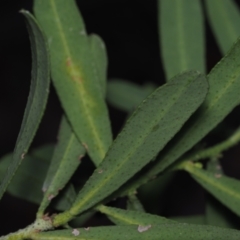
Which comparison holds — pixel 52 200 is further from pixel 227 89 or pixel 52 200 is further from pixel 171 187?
pixel 171 187

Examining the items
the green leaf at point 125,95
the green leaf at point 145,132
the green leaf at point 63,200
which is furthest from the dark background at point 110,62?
the green leaf at point 145,132

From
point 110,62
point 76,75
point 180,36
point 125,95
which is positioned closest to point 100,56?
point 76,75

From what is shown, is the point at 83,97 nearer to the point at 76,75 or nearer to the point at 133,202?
the point at 76,75

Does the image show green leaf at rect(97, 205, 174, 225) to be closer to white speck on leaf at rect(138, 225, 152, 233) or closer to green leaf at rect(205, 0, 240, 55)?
white speck on leaf at rect(138, 225, 152, 233)

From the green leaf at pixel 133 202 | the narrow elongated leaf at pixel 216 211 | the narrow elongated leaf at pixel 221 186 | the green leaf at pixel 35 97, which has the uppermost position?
the green leaf at pixel 35 97

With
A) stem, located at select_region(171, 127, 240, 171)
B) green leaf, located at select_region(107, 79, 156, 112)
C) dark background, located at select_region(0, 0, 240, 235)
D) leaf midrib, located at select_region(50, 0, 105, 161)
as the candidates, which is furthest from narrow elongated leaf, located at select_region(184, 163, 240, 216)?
dark background, located at select_region(0, 0, 240, 235)

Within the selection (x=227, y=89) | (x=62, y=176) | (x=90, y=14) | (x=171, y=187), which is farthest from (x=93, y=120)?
(x=90, y=14)

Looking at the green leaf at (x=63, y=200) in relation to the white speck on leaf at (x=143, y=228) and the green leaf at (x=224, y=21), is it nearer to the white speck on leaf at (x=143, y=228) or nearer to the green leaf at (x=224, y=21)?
the white speck on leaf at (x=143, y=228)
